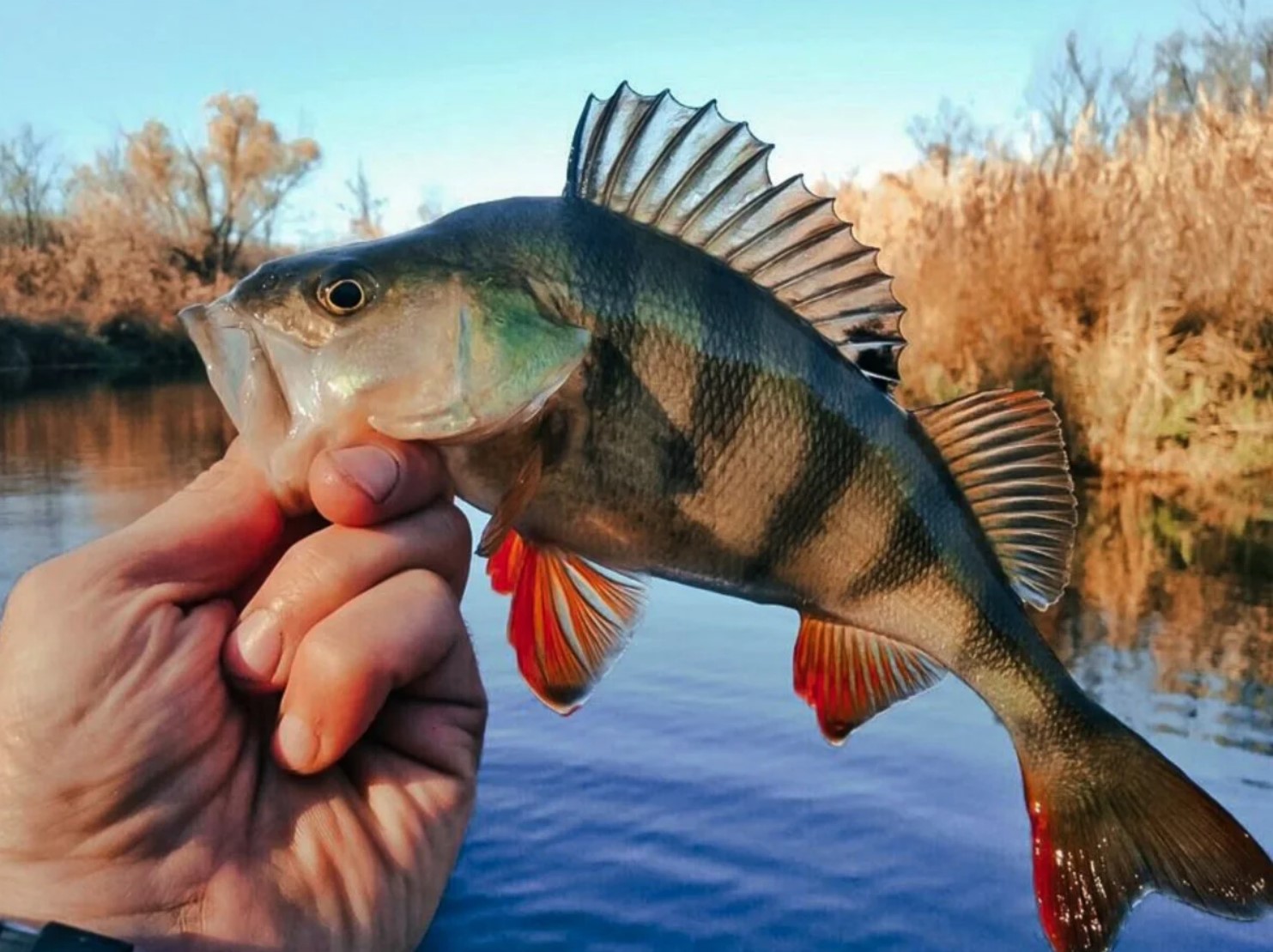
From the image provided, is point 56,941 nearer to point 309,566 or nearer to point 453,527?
point 309,566

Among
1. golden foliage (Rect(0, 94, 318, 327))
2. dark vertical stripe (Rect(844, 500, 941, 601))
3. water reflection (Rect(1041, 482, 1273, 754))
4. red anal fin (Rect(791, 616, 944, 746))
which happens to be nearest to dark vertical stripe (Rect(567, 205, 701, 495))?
dark vertical stripe (Rect(844, 500, 941, 601))

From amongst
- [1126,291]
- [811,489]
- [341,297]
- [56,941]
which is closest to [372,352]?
[341,297]

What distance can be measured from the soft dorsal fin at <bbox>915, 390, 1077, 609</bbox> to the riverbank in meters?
36.0

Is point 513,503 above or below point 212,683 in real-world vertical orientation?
above

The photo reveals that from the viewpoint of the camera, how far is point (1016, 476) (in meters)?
2.08

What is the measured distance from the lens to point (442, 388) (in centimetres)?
175

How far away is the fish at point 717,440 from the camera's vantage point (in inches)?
68.2

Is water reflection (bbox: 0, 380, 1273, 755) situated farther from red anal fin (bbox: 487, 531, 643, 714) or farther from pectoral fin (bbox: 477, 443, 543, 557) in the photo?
pectoral fin (bbox: 477, 443, 543, 557)

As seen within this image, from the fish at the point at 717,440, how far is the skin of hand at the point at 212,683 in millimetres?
101

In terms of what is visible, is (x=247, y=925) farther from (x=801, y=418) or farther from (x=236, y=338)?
(x=801, y=418)

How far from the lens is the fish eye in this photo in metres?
1.73

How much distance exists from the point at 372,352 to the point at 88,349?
40346 mm

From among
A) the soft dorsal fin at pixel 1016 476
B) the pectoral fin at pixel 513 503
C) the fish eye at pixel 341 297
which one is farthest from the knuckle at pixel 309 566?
the soft dorsal fin at pixel 1016 476

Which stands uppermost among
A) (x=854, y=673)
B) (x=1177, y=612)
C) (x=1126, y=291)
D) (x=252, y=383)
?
(x=1126, y=291)
